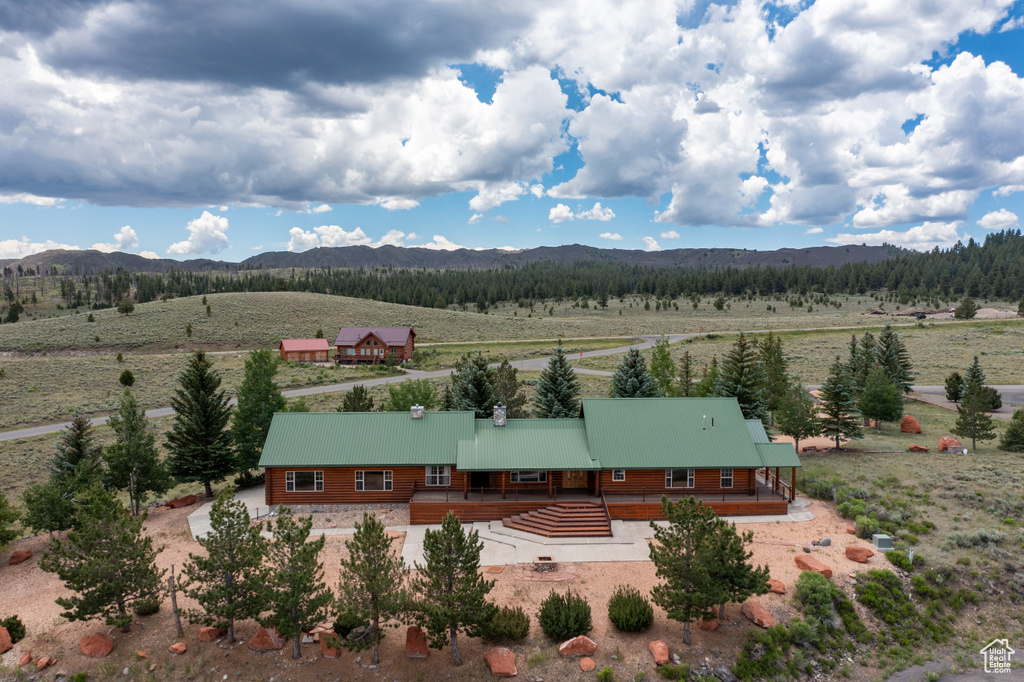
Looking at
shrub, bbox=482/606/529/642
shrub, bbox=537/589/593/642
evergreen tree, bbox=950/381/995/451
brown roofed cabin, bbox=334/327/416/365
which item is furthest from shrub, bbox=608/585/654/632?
brown roofed cabin, bbox=334/327/416/365

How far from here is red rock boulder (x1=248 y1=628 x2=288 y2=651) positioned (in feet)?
58.7

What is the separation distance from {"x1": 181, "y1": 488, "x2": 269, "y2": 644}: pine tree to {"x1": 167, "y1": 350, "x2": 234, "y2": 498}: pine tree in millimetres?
15187

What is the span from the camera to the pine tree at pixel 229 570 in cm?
1708

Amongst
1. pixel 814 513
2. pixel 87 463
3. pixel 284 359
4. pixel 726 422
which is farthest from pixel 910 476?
pixel 284 359

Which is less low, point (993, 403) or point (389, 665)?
point (993, 403)

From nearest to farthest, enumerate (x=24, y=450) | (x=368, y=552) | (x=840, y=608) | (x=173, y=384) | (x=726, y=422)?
(x=368, y=552), (x=840, y=608), (x=726, y=422), (x=24, y=450), (x=173, y=384)

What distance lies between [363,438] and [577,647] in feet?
53.0

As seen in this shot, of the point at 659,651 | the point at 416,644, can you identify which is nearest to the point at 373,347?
the point at 416,644

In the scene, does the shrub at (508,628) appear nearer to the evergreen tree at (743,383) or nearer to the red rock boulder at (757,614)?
the red rock boulder at (757,614)

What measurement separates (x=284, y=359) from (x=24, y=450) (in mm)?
41099

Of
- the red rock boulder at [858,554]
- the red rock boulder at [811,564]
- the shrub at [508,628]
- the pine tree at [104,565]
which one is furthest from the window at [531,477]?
the pine tree at [104,565]

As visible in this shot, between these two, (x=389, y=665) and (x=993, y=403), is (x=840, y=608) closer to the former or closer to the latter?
(x=389, y=665)

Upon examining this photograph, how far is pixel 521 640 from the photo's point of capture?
1817cm

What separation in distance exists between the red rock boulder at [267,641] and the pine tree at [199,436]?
52.1ft
